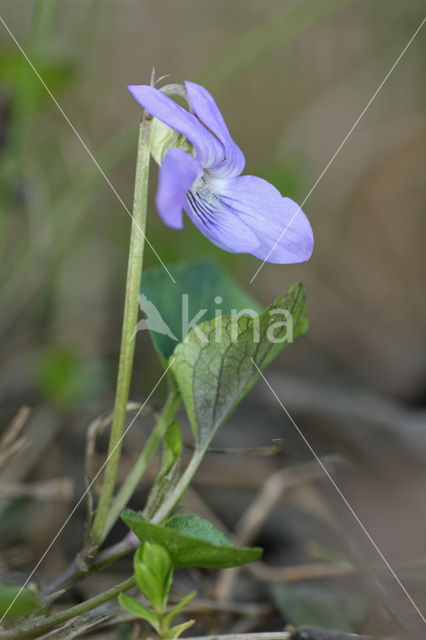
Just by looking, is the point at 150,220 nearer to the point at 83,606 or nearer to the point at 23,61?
the point at 23,61

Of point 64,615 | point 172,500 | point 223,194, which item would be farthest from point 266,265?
point 64,615

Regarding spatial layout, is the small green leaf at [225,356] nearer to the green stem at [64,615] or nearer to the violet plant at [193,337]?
the violet plant at [193,337]

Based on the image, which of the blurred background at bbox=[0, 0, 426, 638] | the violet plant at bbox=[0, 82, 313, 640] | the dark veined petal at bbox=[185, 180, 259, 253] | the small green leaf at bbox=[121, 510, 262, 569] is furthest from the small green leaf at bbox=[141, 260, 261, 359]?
the blurred background at bbox=[0, 0, 426, 638]

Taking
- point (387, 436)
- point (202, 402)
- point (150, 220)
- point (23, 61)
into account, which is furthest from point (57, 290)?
point (202, 402)

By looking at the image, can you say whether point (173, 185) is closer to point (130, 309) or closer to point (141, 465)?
point (130, 309)

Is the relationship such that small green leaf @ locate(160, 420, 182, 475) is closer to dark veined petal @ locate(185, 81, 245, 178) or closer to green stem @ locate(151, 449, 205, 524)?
green stem @ locate(151, 449, 205, 524)
